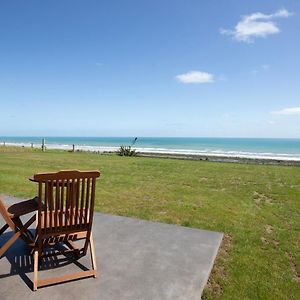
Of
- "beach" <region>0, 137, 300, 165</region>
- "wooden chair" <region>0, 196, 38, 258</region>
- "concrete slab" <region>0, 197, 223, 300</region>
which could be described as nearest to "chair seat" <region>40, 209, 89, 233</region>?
"wooden chair" <region>0, 196, 38, 258</region>

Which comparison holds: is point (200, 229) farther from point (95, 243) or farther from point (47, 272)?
point (47, 272)

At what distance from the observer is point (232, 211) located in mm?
7113

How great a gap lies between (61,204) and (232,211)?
179 inches

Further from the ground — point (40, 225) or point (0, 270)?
point (40, 225)

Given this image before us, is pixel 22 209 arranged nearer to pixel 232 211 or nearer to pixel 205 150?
pixel 232 211

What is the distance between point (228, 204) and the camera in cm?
780

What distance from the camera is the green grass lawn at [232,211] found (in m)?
3.81

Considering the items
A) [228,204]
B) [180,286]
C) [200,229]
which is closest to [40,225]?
[180,286]

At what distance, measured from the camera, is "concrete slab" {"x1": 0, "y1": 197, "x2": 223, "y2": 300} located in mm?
3312

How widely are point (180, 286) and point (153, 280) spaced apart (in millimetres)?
310

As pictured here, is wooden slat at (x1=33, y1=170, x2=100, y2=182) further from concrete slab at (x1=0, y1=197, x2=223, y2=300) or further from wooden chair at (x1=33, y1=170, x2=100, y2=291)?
concrete slab at (x1=0, y1=197, x2=223, y2=300)

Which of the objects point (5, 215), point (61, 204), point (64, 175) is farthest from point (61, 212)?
point (5, 215)

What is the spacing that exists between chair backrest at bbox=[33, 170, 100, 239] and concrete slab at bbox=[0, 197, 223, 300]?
0.55m

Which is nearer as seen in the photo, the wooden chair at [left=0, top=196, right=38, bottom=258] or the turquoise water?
the wooden chair at [left=0, top=196, right=38, bottom=258]
